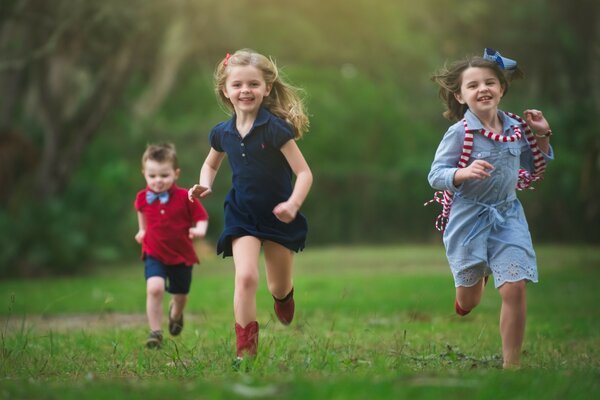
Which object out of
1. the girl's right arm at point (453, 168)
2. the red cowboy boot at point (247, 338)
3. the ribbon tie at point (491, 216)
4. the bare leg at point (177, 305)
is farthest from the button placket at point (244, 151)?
the bare leg at point (177, 305)

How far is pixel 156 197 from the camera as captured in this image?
7852 mm

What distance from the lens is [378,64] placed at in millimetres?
31750

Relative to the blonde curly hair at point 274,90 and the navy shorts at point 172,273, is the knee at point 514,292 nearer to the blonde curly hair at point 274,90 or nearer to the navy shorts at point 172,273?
the blonde curly hair at point 274,90

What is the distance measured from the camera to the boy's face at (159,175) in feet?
25.7

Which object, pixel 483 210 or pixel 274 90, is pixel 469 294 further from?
pixel 274 90

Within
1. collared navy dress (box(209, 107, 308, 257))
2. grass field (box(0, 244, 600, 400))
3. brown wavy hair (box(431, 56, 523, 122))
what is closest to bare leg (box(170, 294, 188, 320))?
grass field (box(0, 244, 600, 400))

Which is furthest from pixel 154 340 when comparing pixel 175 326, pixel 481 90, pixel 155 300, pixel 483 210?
pixel 481 90

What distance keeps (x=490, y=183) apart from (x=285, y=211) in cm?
127

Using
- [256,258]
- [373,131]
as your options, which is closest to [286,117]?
[256,258]

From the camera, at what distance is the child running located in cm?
779

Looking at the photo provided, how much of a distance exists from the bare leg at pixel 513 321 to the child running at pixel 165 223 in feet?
9.59

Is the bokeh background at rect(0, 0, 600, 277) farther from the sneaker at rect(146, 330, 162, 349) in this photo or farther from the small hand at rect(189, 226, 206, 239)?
the sneaker at rect(146, 330, 162, 349)

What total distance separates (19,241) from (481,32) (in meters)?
15.1

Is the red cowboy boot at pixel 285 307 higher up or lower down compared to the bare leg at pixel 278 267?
lower down
